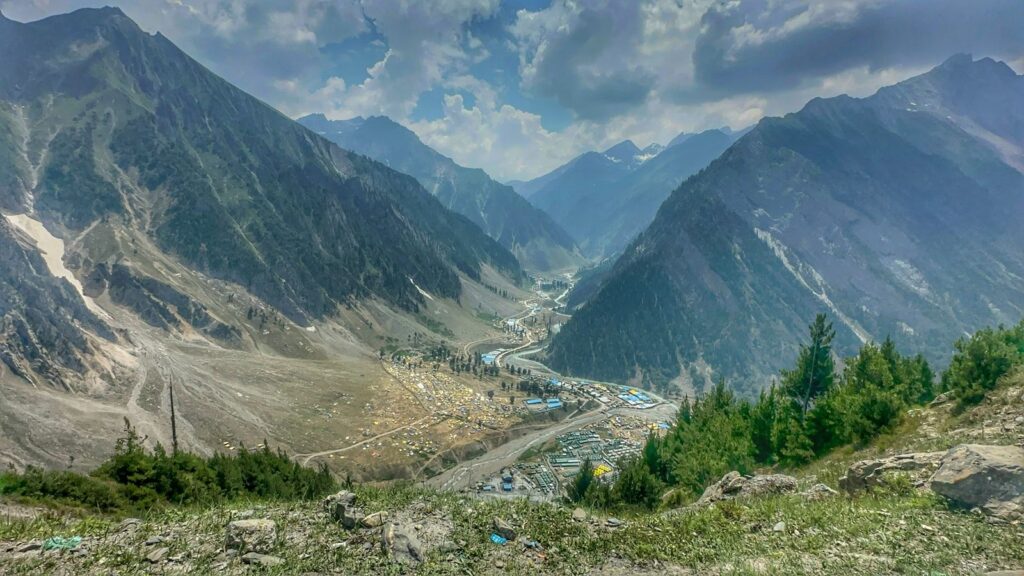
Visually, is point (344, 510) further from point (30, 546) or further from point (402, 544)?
point (30, 546)

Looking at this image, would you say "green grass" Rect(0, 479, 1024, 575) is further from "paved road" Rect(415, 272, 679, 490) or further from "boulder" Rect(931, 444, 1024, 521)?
"paved road" Rect(415, 272, 679, 490)

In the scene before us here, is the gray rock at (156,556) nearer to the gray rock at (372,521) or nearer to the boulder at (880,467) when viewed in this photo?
the gray rock at (372,521)

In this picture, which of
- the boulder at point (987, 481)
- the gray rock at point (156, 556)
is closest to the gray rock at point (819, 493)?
the boulder at point (987, 481)

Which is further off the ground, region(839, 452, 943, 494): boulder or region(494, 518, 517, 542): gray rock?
region(494, 518, 517, 542): gray rock

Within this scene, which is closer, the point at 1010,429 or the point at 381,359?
the point at 1010,429

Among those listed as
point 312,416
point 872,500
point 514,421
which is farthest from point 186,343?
point 872,500

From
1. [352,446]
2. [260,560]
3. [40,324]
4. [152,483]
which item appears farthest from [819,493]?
[40,324]

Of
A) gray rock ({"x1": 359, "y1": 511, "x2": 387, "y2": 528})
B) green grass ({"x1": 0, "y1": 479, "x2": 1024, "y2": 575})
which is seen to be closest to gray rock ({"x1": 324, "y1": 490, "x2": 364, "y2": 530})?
gray rock ({"x1": 359, "y1": 511, "x2": 387, "y2": 528})

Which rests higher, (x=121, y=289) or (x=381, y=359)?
(x=121, y=289)

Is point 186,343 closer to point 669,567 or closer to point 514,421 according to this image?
point 514,421
